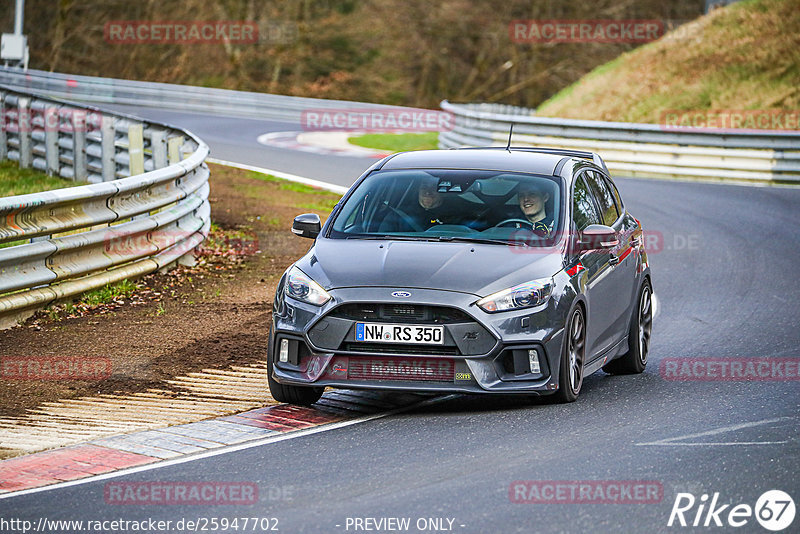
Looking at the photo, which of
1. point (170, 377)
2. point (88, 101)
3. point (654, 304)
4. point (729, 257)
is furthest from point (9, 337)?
point (88, 101)

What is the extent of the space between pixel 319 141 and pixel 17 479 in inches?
1028

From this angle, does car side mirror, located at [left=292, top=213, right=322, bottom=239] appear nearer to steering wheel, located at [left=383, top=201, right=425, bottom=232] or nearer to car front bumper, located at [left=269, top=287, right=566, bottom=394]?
steering wheel, located at [left=383, top=201, right=425, bottom=232]

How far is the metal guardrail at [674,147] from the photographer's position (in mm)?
25000

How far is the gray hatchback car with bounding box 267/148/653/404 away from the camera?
800cm

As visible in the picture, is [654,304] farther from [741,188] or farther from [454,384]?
[741,188]

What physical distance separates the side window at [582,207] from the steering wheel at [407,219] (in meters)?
1.13

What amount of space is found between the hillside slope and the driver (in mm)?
23543

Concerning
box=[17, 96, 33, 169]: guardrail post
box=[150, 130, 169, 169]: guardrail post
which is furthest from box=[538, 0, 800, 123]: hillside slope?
box=[150, 130, 169, 169]: guardrail post

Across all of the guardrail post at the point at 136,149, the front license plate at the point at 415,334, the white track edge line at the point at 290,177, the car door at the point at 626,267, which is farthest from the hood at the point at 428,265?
the white track edge line at the point at 290,177

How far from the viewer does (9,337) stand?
10.4 meters

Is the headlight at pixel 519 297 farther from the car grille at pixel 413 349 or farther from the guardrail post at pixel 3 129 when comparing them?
the guardrail post at pixel 3 129

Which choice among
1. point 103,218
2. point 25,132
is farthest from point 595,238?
point 25,132

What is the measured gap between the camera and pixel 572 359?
28.0ft

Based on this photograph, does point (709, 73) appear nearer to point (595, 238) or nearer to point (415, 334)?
point (595, 238)
